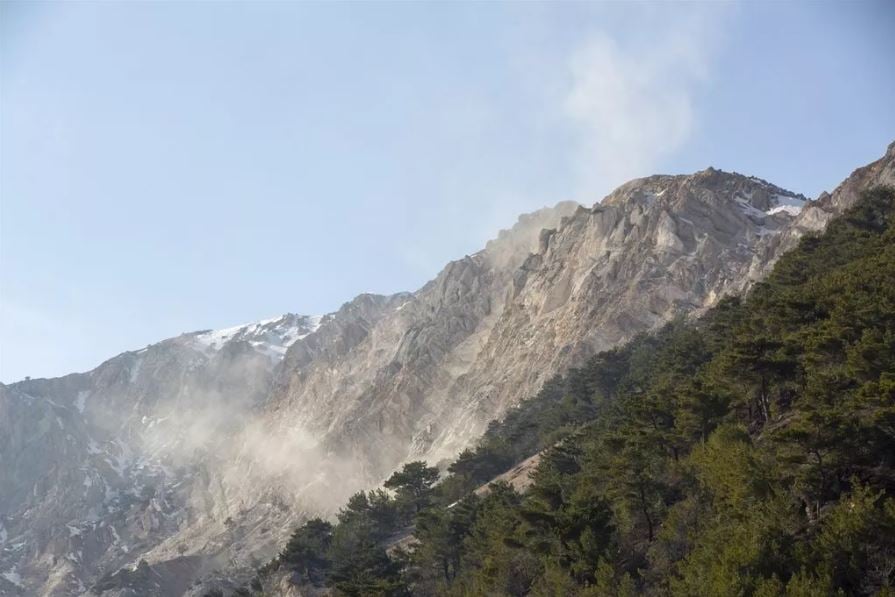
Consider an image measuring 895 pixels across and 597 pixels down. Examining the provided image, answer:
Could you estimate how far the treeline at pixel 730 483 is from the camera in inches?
922

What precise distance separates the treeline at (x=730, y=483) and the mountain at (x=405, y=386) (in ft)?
103

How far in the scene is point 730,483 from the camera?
93.5 feet

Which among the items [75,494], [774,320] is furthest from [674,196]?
[75,494]

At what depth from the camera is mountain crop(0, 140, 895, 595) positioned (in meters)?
91.9

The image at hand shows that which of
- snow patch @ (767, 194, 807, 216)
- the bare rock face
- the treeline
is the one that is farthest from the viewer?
snow patch @ (767, 194, 807, 216)

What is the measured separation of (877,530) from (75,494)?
164 metres

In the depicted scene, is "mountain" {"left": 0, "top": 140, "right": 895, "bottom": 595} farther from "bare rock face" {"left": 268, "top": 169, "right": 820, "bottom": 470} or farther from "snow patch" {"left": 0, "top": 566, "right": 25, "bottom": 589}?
"snow patch" {"left": 0, "top": 566, "right": 25, "bottom": 589}

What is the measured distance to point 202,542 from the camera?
371 ft

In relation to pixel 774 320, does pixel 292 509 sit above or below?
below

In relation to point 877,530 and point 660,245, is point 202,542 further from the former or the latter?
point 877,530

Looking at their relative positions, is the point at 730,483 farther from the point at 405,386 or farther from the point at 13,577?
the point at 13,577

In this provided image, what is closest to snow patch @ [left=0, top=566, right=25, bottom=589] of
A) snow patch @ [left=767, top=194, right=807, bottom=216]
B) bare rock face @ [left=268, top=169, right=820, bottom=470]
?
bare rock face @ [left=268, top=169, right=820, bottom=470]

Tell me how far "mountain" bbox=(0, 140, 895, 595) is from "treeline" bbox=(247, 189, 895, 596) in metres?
31.3

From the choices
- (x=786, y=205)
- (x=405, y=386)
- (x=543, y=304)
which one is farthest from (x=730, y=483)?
(x=786, y=205)
